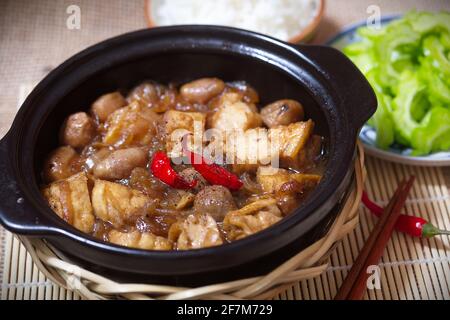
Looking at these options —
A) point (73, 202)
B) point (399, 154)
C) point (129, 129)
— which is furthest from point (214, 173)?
point (399, 154)

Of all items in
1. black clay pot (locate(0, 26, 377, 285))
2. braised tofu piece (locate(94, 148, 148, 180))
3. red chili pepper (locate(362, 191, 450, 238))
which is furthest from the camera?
red chili pepper (locate(362, 191, 450, 238))

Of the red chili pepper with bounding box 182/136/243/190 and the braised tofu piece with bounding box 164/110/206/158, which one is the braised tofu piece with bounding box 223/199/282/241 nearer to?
the red chili pepper with bounding box 182/136/243/190

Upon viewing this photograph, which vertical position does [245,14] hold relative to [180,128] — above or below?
above

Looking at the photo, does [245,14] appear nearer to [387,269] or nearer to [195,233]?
[387,269]

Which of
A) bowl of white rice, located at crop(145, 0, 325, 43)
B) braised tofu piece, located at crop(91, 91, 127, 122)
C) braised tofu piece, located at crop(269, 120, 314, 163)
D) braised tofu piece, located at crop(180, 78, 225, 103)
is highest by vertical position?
bowl of white rice, located at crop(145, 0, 325, 43)

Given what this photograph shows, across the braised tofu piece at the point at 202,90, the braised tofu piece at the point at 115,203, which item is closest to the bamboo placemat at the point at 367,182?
the braised tofu piece at the point at 115,203

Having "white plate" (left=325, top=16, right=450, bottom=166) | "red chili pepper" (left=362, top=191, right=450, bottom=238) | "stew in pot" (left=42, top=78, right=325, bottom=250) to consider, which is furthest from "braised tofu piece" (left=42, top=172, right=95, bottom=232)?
"white plate" (left=325, top=16, right=450, bottom=166)
